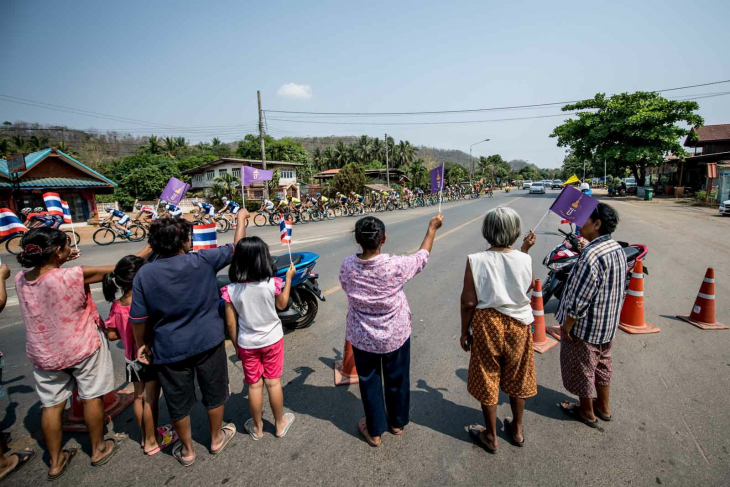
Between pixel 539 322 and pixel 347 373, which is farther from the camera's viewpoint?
pixel 539 322

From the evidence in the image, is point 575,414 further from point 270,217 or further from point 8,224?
point 270,217

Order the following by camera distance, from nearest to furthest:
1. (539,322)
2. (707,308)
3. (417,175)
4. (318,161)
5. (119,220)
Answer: (539,322)
(707,308)
(119,220)
(417,175)
(318,161)

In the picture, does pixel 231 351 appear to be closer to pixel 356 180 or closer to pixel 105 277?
pixel 105 277

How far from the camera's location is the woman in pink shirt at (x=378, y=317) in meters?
2.20

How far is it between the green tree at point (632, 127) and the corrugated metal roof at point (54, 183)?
3654cm

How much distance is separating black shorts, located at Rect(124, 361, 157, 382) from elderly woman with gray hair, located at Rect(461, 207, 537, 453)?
210cm

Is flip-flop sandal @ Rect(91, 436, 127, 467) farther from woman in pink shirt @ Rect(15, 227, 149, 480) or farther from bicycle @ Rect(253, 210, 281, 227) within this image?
bicycle @ Rect(253, 210, 281, 227)

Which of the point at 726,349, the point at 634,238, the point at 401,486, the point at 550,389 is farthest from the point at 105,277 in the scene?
the point at 634,238

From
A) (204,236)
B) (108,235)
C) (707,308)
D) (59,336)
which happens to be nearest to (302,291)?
(204,236)

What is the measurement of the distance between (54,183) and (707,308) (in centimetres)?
2636

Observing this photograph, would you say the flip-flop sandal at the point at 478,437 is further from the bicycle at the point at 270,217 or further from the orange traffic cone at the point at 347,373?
the bicycle at the point at 270,217

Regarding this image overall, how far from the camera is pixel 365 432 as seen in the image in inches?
102

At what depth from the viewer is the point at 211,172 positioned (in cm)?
3919

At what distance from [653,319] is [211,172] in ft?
135
